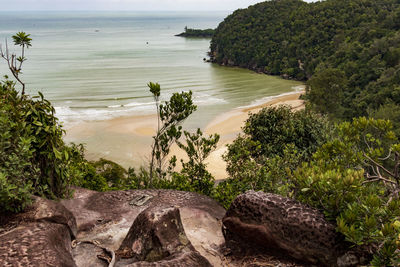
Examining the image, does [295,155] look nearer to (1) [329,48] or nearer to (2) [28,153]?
(2) [28,153]

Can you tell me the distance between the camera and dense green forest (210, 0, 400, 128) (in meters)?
38.6

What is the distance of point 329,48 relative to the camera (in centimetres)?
6606

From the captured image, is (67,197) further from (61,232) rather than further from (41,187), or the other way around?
(61,232)

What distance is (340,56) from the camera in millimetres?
56625

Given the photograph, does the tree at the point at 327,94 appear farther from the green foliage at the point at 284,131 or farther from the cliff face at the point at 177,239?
the cliff face at the point at 177,239

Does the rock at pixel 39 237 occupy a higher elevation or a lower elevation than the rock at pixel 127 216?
higher

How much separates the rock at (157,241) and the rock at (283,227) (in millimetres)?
1345

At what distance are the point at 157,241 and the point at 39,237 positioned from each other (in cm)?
226

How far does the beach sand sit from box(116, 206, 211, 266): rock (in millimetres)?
17611

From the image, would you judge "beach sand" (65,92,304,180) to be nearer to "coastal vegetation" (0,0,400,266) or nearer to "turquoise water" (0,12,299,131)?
"coastal vegetation" (0,0,400,266)

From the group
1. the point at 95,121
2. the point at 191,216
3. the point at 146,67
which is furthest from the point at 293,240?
the point at 146,67

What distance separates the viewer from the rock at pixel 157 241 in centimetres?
678

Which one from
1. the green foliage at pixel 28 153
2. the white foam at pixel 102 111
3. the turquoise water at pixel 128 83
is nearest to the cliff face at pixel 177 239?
the green foliage at pixel 28 153

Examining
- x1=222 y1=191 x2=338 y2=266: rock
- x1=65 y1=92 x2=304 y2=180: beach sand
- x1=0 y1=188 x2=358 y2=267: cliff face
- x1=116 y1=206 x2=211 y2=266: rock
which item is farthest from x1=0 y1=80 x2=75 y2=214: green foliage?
x1=65 y1=92 x2=304 y2=180: beach sand
